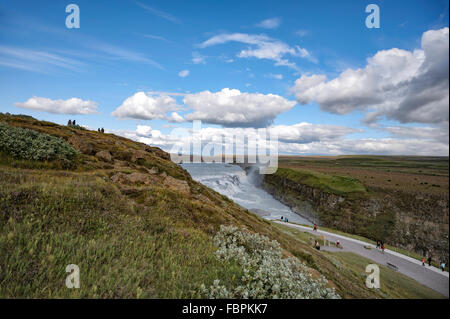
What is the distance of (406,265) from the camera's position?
1265 inches

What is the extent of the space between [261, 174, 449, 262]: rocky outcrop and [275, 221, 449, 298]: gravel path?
857 centimetres

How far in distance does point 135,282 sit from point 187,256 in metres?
1.84

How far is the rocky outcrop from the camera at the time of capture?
40.9m

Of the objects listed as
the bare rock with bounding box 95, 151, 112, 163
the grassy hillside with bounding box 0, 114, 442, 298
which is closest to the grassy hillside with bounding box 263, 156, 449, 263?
the grassy hillside with bounding box 0, 114, 442, 298

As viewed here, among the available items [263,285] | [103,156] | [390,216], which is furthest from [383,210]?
[103,156]

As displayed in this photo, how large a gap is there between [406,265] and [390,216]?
21770 mm

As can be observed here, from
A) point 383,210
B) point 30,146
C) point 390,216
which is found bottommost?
point 390,216

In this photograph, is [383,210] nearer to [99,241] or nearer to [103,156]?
[103,156]

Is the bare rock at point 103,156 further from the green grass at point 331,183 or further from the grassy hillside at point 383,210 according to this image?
the green grass at point 331,183

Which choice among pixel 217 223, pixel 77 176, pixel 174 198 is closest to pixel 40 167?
pixel 77 176

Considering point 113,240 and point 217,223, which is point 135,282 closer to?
point 113,240

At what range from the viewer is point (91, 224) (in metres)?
6.16

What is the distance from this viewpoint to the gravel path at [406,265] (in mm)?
26784

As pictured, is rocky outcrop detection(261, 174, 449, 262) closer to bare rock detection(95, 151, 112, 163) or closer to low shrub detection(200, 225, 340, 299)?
low shrub detection(200, 225, 340, 299)
